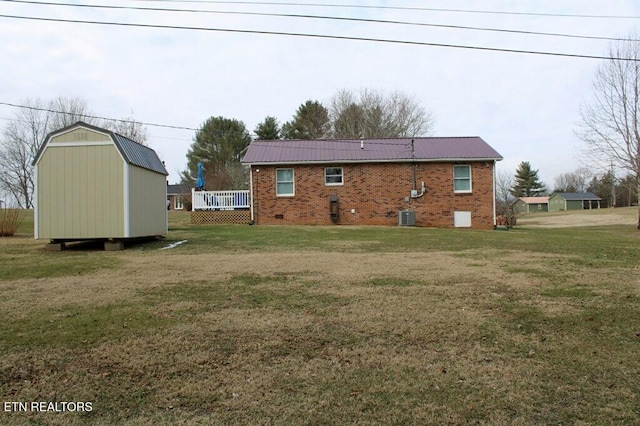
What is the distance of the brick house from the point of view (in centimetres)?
2100

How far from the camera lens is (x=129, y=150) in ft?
36.0

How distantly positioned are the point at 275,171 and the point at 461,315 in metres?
17.1

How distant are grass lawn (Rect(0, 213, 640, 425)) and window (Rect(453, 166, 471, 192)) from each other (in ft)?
45.5

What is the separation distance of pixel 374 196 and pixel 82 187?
13.4 m

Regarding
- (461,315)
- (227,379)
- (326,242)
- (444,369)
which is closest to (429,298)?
(461,315)

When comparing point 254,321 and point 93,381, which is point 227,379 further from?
point 254,321

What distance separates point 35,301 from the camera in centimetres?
532

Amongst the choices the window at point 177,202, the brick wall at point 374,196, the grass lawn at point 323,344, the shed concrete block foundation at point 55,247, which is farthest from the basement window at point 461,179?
the window at point 177,202

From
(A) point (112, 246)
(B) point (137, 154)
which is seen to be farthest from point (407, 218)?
(A) point (112, 246)

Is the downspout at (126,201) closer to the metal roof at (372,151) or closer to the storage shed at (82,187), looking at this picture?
the storage shed at (82,187)

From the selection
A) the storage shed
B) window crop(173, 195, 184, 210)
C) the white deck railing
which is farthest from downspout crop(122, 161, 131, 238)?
window crop(173, 195, 184, 210)

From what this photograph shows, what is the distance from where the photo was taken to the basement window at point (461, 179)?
21.3 metres

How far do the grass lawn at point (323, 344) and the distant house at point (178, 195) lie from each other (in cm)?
3768

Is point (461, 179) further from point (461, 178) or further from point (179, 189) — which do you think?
point (179, 189)
